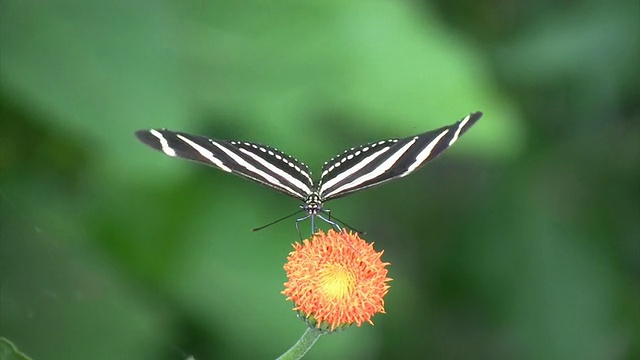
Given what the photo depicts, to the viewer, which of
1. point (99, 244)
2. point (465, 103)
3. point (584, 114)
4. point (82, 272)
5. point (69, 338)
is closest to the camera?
point (69, 338)

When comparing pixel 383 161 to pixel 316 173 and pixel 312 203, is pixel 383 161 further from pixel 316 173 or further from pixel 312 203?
pixel 316 173

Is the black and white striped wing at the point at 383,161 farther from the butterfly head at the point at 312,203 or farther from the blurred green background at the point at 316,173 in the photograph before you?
the blurred green background at the point at 316,173

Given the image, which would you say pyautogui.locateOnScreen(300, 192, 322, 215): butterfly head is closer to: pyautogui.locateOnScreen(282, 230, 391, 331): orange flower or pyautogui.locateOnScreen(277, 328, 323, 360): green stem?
pyautogui.locateOnScreen(282, 230, 391, 331): orange flower

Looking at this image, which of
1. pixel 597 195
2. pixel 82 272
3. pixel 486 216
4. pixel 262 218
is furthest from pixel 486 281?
pixel 82 272

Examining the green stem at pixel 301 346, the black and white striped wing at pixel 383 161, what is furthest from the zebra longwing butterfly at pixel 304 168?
the green stem at pixel 301 346

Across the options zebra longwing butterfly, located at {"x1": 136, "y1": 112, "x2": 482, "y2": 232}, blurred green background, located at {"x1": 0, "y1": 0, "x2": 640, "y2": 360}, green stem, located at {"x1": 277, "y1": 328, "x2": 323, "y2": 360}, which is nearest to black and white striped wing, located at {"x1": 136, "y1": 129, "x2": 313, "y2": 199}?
zebra longwing butterfly, located at {"x1": 136, "y1": 112, "x2": 482, "y2": 232}

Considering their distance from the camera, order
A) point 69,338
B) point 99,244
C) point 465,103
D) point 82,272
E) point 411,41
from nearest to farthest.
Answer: point 69,338 → point 82,272 → point 99,244 → point 465,103 → point 411,41

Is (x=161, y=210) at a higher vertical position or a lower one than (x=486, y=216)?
lower

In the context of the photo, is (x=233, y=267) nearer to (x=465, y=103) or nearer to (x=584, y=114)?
(x=465, y=103)
